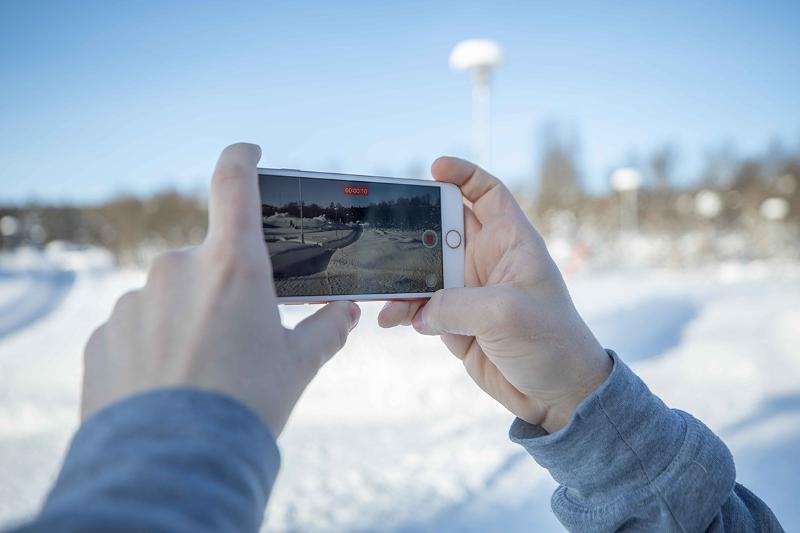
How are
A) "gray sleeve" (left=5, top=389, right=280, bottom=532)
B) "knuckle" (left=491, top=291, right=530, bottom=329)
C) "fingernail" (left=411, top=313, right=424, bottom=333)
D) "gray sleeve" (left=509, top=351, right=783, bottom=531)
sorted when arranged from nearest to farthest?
"gray sleeve" (left=5, top=389, right=280, bottom=532), "gray sleeve" (left=509, top=351, right=783, bottom=531), "knuckle" (left=491, top=291, right=530, bottom=329), "fingernail" (left=411, top=313, right=424, bottom=333)

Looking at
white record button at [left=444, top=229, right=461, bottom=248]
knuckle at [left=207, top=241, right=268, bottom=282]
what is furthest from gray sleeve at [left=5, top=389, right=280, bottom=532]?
white record button at [left=444, top=229, right=461, bottom=248]

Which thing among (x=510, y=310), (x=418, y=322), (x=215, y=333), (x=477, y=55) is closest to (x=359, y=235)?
(x=418, y=322)

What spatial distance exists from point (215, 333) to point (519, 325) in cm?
62

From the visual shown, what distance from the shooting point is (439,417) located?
3654 mm

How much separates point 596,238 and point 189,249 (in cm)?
1645

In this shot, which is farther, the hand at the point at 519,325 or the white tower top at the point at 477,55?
the white tower top at the point at 477,55

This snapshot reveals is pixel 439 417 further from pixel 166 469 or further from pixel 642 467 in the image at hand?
→ pixel 166 469

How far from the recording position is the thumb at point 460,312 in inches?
39.6

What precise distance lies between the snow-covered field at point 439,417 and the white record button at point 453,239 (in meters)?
1.60

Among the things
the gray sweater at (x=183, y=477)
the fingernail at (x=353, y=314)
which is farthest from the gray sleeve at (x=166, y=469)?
the fingernail at (x=353, y=314)

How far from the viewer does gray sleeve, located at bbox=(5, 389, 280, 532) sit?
0.36 m

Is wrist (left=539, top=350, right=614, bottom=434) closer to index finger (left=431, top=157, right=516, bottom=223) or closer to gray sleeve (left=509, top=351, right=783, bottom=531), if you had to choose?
gray sleeve (left=509, top=351, right=783, bottom=531)

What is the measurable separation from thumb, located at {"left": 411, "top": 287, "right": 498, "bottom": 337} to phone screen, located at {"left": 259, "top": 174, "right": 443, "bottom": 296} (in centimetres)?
12

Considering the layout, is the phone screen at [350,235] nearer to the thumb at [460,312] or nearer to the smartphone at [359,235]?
the smartphone at [359,235]
